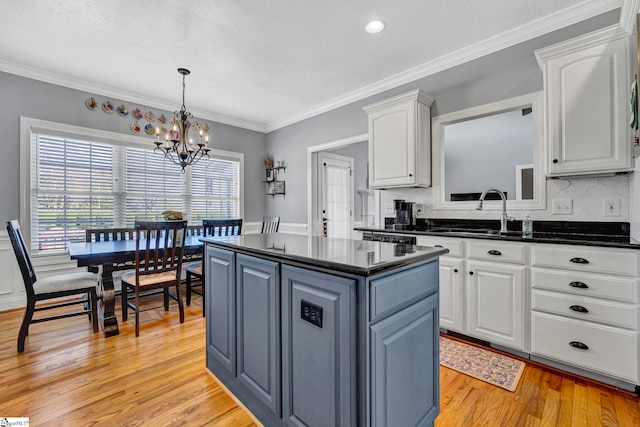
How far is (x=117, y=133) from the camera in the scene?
3.84m

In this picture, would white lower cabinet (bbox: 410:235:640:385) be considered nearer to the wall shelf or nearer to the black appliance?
the black appliance

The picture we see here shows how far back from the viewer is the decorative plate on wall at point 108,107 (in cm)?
373

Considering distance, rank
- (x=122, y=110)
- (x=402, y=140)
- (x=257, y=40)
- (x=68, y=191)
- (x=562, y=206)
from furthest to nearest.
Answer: (x=122, y=110), (x=68, y=191), (x=402, y=140), (x=257, y=40), (x=562, y=206)

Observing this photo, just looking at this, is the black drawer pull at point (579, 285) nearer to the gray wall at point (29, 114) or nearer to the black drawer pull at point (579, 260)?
the black drawer pull at point (579, 260)

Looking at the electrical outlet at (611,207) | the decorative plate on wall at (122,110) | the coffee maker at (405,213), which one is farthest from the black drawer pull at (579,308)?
the decorative plate on wall at (122,110)

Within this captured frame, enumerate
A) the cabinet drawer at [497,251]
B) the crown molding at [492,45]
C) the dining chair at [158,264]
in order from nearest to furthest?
the cabinet drawer at [497,251], the crown molding at [492,45], the dining chair at [158,264]

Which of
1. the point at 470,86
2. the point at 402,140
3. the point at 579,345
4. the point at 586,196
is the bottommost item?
the point at 579,345

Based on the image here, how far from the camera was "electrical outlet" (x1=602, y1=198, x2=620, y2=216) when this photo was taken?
84.0 inches

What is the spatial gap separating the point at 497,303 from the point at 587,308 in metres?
0.50

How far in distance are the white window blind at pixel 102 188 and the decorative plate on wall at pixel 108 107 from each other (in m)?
0.42

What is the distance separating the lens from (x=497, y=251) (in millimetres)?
2201

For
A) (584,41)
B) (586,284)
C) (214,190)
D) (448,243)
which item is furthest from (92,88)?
(586,284)

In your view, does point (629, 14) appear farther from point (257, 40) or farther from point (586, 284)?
point (257, 40)

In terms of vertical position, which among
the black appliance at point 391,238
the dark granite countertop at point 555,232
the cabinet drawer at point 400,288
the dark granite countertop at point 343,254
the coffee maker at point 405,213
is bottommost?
the cabinet drawer at point 400,288
